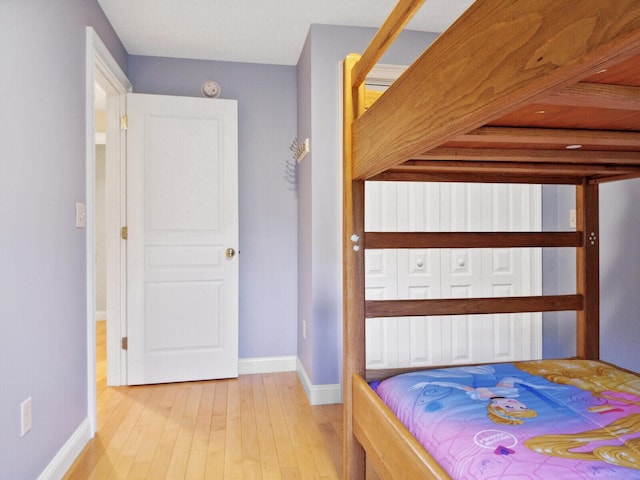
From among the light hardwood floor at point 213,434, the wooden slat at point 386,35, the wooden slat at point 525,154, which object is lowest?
the light hardwood floor at point 213,434

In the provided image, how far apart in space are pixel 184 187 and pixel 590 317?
95.7 inches

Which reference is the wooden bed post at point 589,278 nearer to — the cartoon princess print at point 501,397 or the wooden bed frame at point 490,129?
the wooden bed frame at point 490,129

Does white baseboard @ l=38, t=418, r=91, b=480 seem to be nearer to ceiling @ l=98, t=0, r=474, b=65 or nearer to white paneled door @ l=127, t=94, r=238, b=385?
white paneled door @ l=127, t=94, r=238, b=385

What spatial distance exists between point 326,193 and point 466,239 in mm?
1121

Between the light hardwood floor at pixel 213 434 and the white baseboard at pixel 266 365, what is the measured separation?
205mm

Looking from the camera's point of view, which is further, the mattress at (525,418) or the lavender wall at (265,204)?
the lavender wall at (265,204)

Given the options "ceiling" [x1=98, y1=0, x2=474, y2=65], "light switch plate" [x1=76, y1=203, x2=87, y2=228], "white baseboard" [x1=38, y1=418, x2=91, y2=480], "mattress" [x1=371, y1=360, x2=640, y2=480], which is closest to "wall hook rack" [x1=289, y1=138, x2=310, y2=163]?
"ceiling" [x1=98, y1=0, x2=474, y2=65]

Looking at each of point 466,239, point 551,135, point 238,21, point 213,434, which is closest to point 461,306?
point 466,239

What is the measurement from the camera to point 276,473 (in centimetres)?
175

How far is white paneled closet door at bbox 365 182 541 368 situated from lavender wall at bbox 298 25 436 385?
22cm

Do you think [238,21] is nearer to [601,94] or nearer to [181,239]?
[181,239]

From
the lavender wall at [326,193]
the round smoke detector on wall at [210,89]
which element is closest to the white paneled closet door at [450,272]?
the lavender wall at [326,193]

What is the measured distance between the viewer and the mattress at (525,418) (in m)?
0.82

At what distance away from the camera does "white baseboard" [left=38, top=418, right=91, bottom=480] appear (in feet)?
5.37
